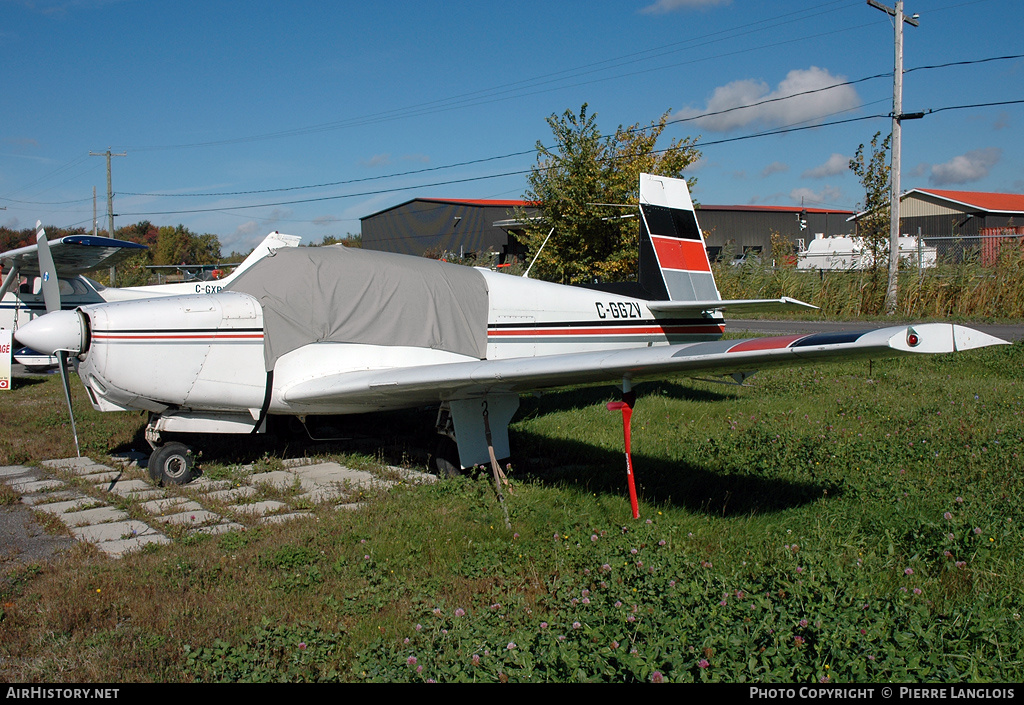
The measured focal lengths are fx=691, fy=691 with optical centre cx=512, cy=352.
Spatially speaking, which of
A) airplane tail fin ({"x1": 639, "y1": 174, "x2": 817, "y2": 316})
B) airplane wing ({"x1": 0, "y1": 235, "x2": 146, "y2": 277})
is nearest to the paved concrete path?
airplane tail fin ({"x1": 639, "y1": 174, "x2": 817, "y2": 316})

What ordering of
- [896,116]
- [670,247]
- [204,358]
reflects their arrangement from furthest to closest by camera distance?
[896,116] → [670,247] → [204,358]

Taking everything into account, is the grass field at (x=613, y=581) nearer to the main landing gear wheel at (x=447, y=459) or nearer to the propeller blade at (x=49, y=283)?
the main landing gear wheel at (x=447, y=459)

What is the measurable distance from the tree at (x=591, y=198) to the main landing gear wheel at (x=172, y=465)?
48.6 feet

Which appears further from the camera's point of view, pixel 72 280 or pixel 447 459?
pixel 72 280

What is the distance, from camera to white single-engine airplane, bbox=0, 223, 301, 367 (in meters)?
12.6

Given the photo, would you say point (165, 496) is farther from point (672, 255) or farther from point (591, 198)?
point (591, 198)

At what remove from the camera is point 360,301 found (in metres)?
6.38

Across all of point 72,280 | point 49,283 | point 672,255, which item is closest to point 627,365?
point 672,255

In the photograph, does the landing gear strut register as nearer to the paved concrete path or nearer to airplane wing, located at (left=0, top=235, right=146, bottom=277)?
the paved concrete path

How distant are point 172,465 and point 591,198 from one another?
15.8 m

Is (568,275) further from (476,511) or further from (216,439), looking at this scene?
(476,511)

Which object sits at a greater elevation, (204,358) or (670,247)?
(670,247)

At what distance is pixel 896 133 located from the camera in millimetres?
19484
